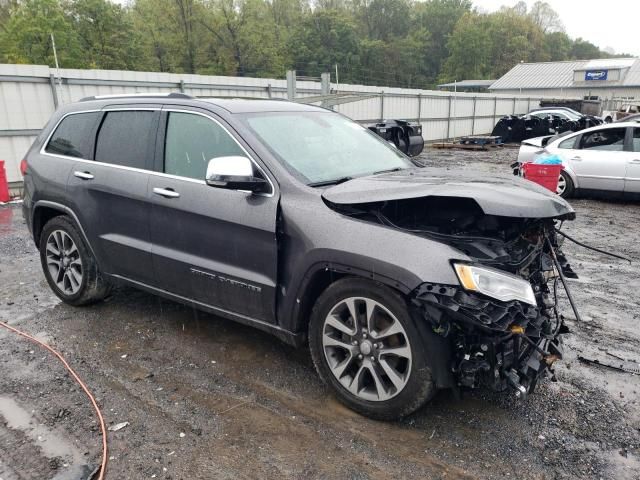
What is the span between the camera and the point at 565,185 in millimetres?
10109

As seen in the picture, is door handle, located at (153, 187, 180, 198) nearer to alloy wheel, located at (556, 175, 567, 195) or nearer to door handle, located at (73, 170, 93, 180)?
door handle, located at (73, 170, 93, 180)

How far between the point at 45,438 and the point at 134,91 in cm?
1187

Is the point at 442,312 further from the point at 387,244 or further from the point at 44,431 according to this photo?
the point at 44,431

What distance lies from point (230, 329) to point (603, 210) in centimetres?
789

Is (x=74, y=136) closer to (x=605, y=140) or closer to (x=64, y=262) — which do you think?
(x=64, y=262)

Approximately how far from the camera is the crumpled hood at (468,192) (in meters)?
2.78

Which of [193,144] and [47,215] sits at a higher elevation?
A: [193,144]

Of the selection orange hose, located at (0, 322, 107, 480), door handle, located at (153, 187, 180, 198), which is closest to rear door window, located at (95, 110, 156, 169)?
door handle, located at (153, 187, 180, 198)

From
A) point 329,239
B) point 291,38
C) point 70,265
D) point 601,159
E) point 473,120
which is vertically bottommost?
point 473,120

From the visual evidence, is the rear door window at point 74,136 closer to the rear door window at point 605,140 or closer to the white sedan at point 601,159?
the white sedan at point 601,159

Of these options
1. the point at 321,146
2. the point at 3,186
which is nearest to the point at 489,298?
the point at 321,146

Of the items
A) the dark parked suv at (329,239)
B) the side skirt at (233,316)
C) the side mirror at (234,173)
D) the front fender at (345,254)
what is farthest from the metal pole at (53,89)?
the front fender at (345,254)

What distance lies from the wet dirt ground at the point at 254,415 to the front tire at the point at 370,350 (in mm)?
164

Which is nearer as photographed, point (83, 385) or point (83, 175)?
point (83, 385)
